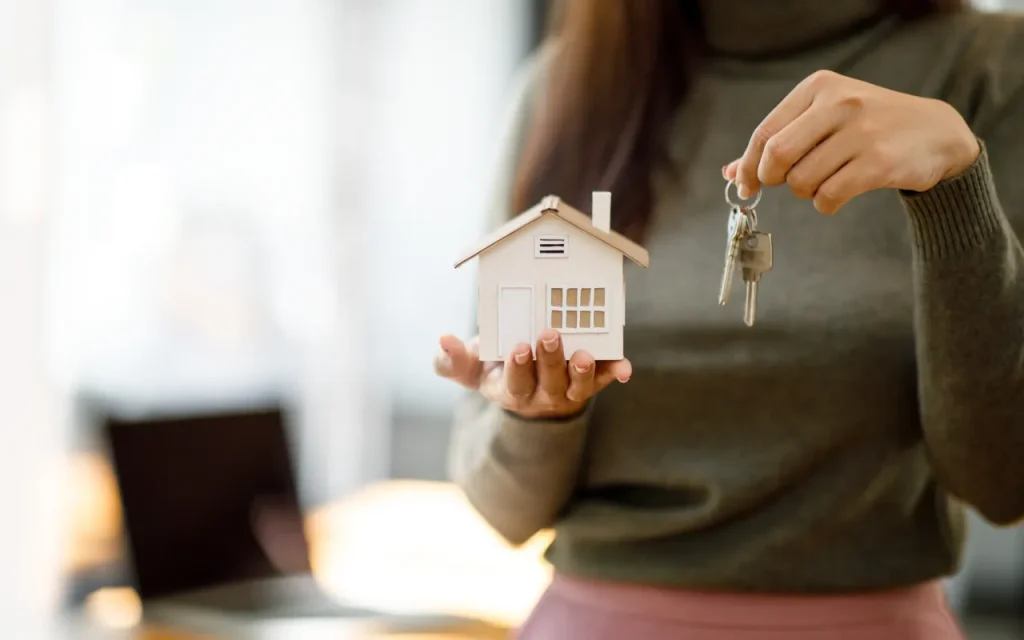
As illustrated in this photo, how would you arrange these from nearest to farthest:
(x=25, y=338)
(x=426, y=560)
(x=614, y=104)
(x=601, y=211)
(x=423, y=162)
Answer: (x=601, y=211), (x=614, y=104), (x=25, y=338), (x=426, y=560), (x=423, y=162)

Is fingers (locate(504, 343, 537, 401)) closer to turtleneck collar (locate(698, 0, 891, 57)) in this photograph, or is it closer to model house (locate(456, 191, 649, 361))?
model house (locate(456, 191, 649, 361))

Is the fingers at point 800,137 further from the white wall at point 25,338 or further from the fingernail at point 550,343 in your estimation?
the white wall at point 25,338

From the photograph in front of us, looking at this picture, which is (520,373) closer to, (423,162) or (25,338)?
(25,338)

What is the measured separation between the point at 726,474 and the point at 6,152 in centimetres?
114

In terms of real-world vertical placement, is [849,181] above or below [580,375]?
above

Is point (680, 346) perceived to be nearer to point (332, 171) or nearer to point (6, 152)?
point (6, 152)

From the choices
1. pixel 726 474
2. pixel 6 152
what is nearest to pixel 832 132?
pixel 726 474

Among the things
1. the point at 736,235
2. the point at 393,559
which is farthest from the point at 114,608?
the point at 736,235

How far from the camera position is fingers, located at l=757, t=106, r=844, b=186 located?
0.49 metres

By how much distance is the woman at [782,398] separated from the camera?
2.21ft

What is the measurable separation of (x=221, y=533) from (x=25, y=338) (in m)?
0.40

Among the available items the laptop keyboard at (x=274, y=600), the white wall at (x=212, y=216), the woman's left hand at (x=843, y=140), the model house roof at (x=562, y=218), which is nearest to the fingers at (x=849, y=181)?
the woman's left hand at (x=843, y=140)

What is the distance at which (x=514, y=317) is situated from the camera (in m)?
0.58

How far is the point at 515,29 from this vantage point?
2.66 meters
